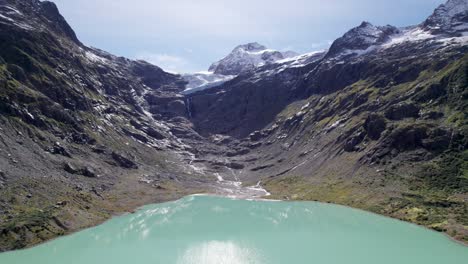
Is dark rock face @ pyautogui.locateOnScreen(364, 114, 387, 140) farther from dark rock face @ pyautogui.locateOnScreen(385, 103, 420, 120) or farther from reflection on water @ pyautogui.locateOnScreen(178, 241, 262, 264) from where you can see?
reflection on water @ pyautogui.locateOnScreen(178, 241, 262, 264)

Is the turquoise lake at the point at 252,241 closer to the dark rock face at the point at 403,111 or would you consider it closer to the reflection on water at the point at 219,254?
the reflection on water at the point at 219,254

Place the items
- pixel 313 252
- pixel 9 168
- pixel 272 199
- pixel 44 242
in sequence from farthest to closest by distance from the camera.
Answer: pixel 272 199 < pixel 9 168 < pixel 44 242 < pixel 313 252

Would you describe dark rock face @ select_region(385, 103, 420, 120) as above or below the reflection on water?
above

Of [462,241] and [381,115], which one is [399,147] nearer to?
[381,115]

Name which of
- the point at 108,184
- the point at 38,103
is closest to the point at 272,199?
the point at 108,184

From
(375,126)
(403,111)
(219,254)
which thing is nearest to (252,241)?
(219,254)

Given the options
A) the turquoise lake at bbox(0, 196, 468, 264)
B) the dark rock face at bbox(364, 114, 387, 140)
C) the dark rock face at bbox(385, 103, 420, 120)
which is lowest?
the turquoise lake at bbox(0, 196, 468, 264)

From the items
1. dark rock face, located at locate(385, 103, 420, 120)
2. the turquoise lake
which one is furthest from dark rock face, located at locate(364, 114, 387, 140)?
the turquoise lake

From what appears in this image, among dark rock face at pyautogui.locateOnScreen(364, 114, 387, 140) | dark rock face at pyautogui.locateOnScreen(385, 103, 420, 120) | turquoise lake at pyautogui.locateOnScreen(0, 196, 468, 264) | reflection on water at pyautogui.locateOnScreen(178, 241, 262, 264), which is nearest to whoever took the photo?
reflection on water at pyautogui.locateOnScreen(178, 241, 262, 264)

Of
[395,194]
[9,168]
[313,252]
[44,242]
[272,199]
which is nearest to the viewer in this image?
[313,252]
